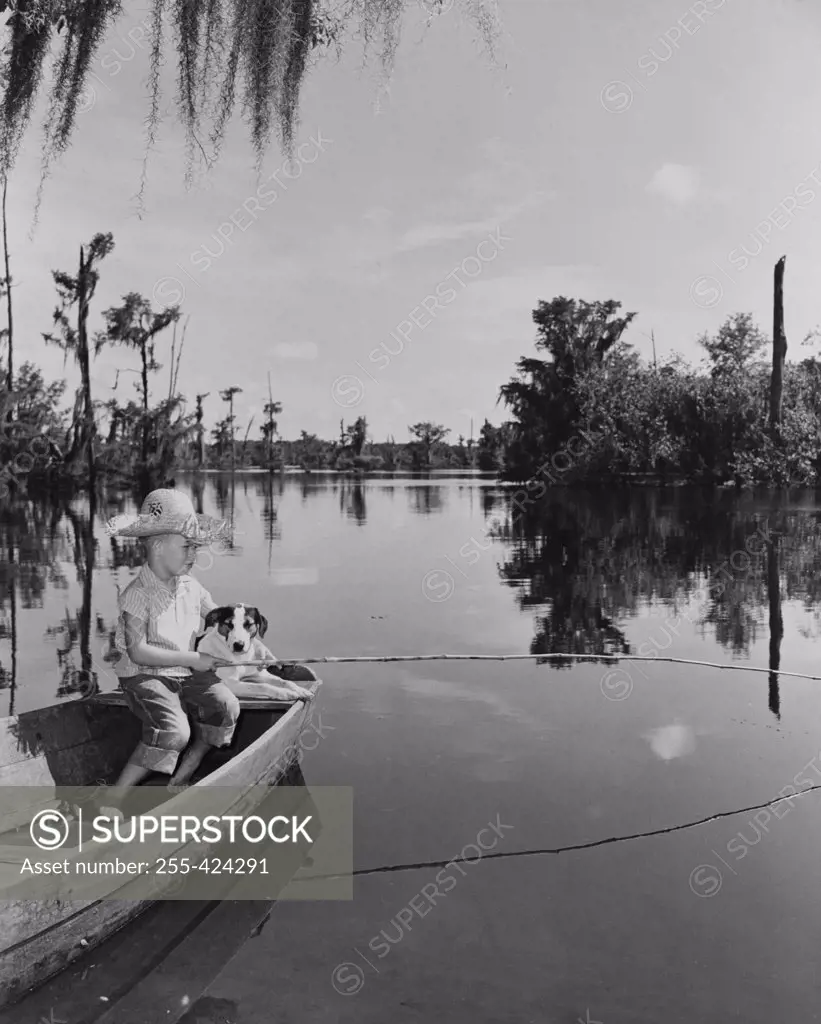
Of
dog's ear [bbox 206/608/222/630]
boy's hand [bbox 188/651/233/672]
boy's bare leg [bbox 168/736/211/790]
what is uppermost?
dog's ear [bbox 206/608/222/630]

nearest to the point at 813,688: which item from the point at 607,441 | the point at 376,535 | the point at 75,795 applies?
the point at 75,795

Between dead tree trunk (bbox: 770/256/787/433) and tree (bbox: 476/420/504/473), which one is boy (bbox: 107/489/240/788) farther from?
tree (bbox: 476/420/504/473)

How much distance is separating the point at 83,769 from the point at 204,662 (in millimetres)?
1125

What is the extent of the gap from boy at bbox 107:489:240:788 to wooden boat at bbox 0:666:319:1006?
26 centimetres

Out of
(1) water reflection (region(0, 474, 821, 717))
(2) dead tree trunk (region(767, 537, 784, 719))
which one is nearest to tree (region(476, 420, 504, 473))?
(1) water reflection (region(0, 474, 821, 717))

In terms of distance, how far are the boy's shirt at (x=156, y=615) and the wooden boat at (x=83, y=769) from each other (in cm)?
53

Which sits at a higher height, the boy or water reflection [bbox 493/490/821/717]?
the boy

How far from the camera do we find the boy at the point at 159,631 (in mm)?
5320

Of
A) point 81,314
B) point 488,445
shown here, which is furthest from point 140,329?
point 488,445

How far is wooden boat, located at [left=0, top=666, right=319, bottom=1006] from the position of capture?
12.8 ft

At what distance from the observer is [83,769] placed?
227 inches

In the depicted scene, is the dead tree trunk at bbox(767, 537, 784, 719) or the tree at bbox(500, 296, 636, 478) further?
the tree at bbox(500, 296, 636, 478)

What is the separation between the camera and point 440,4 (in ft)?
17.1

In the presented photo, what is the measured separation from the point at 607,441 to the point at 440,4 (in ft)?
156
